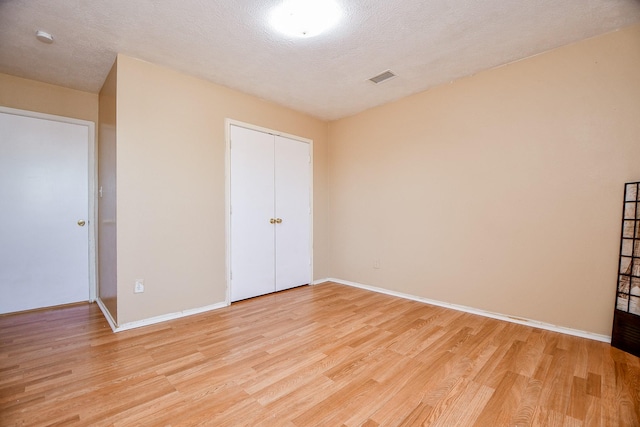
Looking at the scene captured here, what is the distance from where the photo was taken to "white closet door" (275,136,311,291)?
3932 millimetres

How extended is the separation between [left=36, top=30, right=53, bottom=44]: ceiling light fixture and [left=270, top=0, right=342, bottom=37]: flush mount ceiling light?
6.22ft

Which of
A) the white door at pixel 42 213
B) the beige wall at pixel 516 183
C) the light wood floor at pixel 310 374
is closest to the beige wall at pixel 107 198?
the white door at pixel 42 213

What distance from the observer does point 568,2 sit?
6.44 feet

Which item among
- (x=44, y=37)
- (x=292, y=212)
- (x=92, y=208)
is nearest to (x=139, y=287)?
(x=92, y=208)

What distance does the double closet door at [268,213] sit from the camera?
11.4ft

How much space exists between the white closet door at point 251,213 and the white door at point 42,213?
188cm

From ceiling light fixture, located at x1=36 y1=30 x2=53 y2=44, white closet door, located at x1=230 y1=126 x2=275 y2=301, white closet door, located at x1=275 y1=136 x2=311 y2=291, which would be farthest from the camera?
white closet door, located at x1=275 y1=136 x2=311 y2=291

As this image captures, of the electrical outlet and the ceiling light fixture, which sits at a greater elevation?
the ceiling light fixture

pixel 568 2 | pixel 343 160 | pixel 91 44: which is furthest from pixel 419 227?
pixel 91 44

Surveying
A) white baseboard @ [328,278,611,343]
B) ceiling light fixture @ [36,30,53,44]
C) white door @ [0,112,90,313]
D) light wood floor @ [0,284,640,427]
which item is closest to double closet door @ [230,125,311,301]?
light wood floor @ [0,284,640,427]

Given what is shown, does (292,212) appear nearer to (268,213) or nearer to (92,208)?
(268,213)

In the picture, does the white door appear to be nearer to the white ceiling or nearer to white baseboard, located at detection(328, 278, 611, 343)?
the white ceiling

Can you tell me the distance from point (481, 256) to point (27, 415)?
3.73m

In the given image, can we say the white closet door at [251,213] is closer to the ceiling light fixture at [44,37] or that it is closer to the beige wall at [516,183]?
the beige wall at [516,183]
